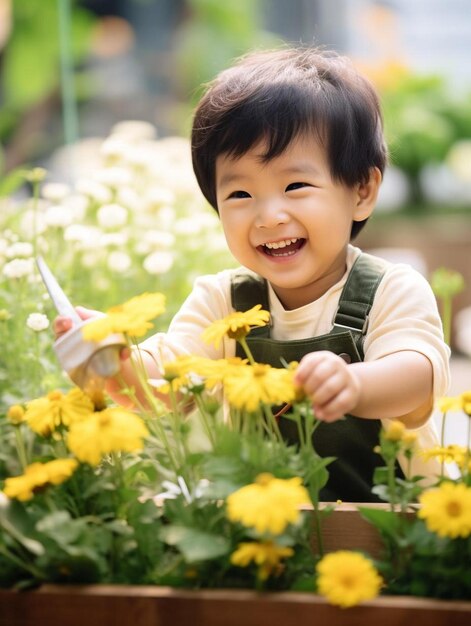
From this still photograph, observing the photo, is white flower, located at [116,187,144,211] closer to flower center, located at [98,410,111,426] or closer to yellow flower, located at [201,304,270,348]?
yellow flower, located at [201,304,270,348]

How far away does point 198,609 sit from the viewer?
718 millimetres

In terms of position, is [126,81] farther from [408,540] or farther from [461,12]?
[408,540]

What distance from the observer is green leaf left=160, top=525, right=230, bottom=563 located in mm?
701

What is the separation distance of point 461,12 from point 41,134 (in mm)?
2430

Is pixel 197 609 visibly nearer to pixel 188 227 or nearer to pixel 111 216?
pixel 111 216

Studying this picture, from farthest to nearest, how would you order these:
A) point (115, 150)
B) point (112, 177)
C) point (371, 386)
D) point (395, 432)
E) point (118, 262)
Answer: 1. point (115, 150)
2. point (112, 177)
3. point (118, 262)
4. point (371, 386)
5. point (395, 432)

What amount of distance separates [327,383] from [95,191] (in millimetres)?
882

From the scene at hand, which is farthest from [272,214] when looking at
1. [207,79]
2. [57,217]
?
[207,79]

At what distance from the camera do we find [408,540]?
28.9 inches

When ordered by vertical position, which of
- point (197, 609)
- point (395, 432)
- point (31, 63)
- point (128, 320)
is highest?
point (31, 63)

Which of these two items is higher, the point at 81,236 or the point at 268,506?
the point at 81,236

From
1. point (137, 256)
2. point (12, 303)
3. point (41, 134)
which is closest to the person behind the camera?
point (12, 303)

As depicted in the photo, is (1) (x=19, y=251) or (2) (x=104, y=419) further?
(1) (x=19, y=251)

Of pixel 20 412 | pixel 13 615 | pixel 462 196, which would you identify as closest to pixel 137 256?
pixel 20 412
